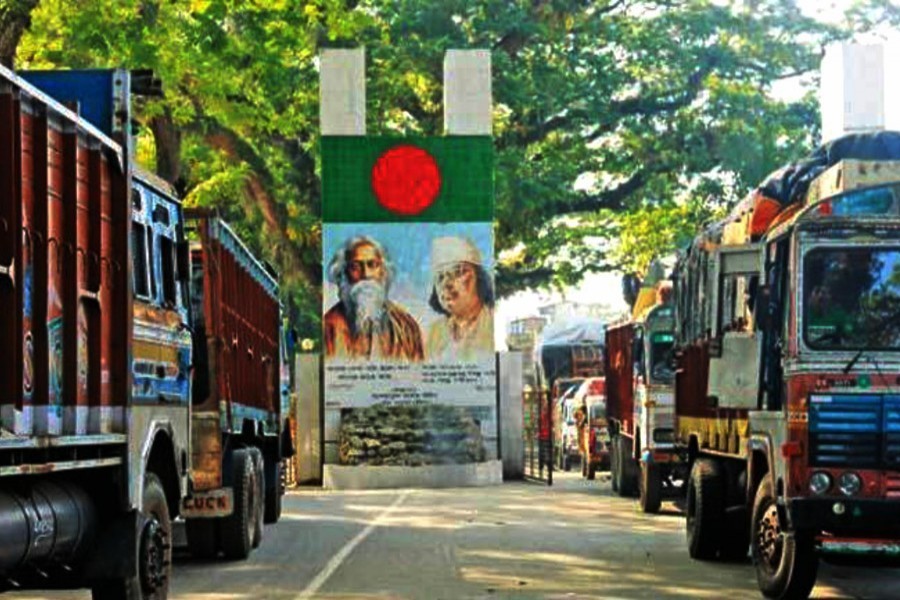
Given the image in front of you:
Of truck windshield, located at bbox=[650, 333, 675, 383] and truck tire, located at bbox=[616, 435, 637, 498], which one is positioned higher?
truck windshield, located at bbox=[650, 333, 675, 383]

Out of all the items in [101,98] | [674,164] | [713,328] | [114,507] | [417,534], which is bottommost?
[417,534]

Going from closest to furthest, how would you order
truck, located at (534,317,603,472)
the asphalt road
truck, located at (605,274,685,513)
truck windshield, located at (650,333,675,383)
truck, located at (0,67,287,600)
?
truck, located at (0,67,287,600) → the asphalt road → truck, located at (605,274,685,513) → truck windshield, located at (650,333,675,383) → truck, located at (534,317,603,472)

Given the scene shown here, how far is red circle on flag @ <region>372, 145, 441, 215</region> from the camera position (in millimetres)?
29406

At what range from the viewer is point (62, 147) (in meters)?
8.41

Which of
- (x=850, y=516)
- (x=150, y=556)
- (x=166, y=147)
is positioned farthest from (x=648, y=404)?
(x=150, y=556)

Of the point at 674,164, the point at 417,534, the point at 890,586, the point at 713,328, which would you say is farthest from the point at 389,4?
the point at 890,586

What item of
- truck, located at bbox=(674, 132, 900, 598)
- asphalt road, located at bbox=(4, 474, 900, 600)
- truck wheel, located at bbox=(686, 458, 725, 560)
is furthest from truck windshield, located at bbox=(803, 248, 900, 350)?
truck wheel, located at bbox=(686, 458, 725, 560)

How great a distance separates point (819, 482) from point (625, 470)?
48.0ft

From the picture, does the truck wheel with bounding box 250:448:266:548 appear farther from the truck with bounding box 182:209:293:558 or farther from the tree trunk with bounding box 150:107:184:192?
the tree trunk with bounding box 150:107:184:192

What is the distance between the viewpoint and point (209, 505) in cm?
1427

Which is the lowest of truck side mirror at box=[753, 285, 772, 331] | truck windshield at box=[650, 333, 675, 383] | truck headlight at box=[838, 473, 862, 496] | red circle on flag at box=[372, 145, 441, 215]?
truck headlight at box=[838, 473, 862, 496]

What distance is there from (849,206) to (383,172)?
18519mm

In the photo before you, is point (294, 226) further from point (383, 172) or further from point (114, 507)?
point (114, 507)

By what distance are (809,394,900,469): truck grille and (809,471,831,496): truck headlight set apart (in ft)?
0.22
